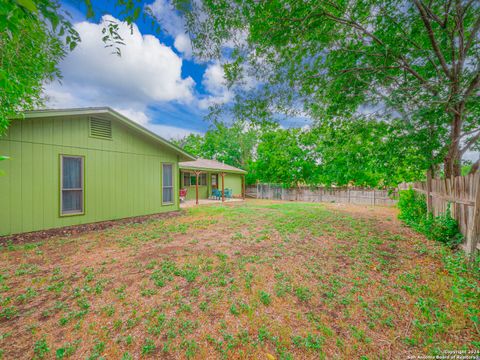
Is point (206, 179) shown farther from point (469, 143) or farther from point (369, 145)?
point (469, 143)

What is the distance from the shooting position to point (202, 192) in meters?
16.0

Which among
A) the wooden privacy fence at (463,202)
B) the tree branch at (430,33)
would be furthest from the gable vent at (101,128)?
the wooden privacy fence at (463,202)

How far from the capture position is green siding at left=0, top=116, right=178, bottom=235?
17.1ft

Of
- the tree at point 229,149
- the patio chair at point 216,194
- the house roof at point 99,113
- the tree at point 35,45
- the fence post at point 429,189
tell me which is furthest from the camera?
the tree at point 229,149

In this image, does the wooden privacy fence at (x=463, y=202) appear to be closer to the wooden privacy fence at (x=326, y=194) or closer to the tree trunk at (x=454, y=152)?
the tree trunk at (x=454, y=152)

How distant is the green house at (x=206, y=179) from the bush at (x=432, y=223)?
398 inches

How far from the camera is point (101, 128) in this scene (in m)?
6.91

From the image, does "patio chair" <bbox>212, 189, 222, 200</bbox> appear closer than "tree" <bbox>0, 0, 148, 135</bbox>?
No

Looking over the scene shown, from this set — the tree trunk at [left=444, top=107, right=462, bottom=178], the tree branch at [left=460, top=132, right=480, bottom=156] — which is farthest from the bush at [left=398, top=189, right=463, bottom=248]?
the tree branch at [left=460, top=132, right=480, bottom=156]

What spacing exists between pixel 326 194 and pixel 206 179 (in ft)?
32.0

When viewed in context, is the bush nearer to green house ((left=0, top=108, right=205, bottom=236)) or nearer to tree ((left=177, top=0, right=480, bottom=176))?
tree ((left=177, top=0, right=480, bottom=176))

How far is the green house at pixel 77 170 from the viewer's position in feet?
17.2

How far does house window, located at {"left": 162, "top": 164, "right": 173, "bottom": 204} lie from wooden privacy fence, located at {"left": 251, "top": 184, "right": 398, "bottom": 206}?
1108 centimetres

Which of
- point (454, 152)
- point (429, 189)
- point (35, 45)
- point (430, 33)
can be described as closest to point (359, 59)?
point (430, 33)
